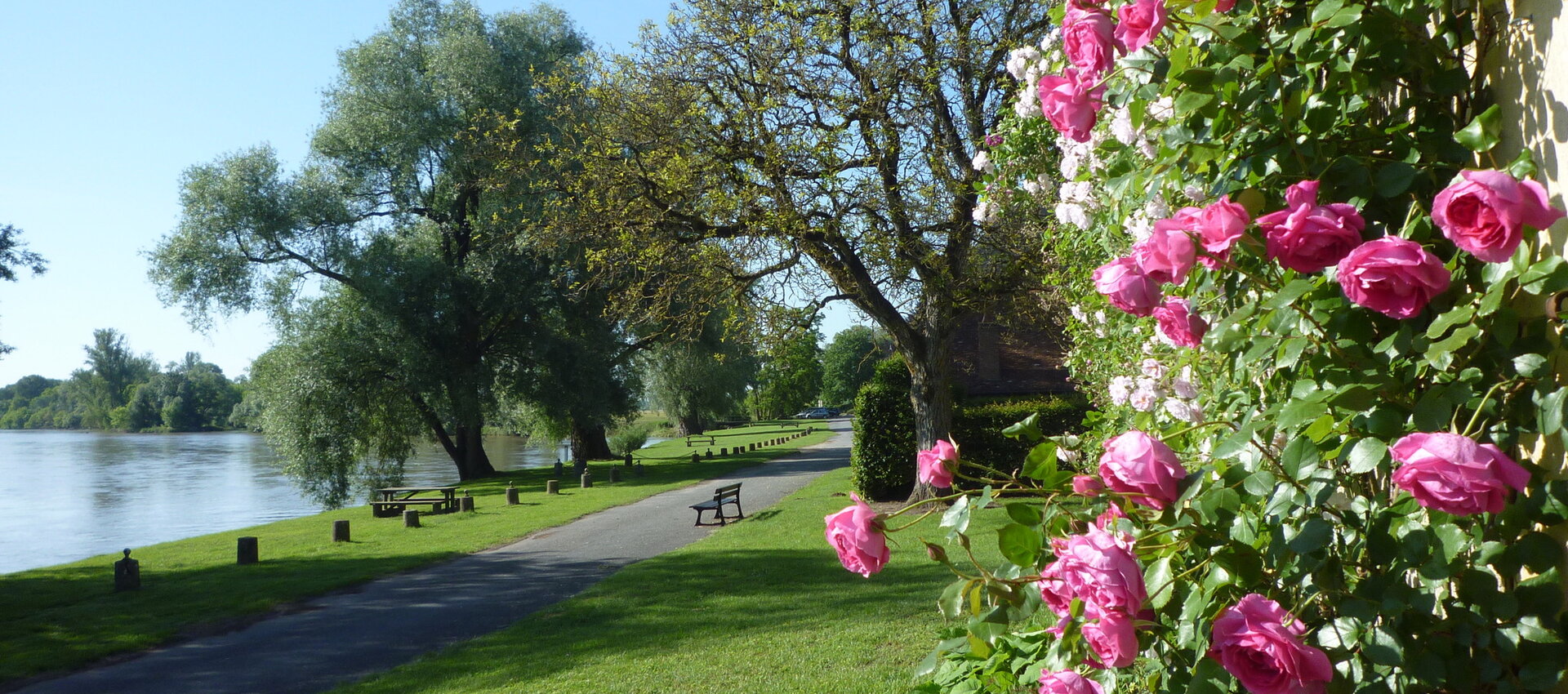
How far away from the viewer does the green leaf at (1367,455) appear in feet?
5.29

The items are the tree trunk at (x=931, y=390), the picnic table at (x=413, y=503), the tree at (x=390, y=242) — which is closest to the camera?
the tree trunk at (x=931, y=390)

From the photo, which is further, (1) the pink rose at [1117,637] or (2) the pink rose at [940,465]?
(2) the pink rose at [940,465]

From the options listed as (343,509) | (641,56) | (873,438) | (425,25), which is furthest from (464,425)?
(641,56)

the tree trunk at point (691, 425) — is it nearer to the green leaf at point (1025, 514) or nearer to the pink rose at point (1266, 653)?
the green leaf at point (1025, 514)

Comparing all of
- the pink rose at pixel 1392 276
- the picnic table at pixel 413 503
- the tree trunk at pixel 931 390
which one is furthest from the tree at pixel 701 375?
the pink rose at pixel 1392 276

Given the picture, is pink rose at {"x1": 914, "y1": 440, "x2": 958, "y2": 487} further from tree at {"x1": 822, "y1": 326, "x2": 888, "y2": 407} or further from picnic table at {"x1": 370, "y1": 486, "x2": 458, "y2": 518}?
tree at {"x1": 822, "y1": 326, "x2": 888, "y2": 407}

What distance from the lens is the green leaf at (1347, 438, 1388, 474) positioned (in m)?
1.61

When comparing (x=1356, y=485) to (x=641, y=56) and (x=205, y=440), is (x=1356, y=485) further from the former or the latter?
(x=205, y=440)

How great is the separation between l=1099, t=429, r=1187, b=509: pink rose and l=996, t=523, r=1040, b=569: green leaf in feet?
0.71

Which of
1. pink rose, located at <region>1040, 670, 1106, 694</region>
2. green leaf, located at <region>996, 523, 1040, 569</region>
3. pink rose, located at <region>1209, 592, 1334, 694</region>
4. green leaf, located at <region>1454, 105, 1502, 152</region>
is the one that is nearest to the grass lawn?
pink rose, located at <region>1040, 670, 1106, 694</region>

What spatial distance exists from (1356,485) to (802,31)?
1220 centimetres

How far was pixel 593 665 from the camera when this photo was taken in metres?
7.43

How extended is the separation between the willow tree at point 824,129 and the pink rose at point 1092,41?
10.5 m

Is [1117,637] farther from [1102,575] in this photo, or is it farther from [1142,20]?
[1142,20]
